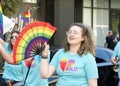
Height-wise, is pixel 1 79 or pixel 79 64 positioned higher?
pixel 79 64

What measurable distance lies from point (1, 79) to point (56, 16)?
651 inches

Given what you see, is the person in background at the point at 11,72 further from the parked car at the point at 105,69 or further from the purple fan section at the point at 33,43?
the purple fan section at the point at 33,43

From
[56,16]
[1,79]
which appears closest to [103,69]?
[1,79]

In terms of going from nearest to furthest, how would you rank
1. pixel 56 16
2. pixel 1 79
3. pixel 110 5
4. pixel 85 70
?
pixel 85 70 < pixel 1 79 < pixel 56 16 < pixel 110 5

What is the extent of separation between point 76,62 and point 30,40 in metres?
0.51

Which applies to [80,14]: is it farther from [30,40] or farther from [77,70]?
[77,70]

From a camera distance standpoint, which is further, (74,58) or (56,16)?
(56,16)

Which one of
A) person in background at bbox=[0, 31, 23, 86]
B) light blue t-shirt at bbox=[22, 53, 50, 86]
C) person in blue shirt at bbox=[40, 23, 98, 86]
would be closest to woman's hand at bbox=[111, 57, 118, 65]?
person in background at bbox=[0, 31, 23, 86]

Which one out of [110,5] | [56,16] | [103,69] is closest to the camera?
[103,69]

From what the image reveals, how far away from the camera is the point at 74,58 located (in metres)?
4.16

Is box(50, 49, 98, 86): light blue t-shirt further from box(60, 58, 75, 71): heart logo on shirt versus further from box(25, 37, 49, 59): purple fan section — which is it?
box(25, 37, 49, 59): purple fan section

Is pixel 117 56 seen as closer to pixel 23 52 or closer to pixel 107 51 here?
pixel 107 51

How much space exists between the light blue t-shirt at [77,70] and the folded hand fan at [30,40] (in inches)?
11.9

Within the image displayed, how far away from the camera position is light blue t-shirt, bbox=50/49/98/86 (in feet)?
13.4
